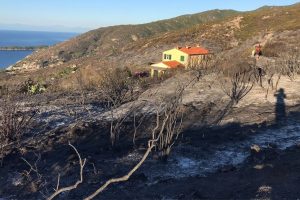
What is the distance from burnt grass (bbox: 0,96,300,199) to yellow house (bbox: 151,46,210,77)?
19993 mm

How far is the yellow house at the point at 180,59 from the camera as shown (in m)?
34.5

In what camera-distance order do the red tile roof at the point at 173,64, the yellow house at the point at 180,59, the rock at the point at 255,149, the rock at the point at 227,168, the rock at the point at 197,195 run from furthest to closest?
the red tile roof at the point at 173,64
the yellow house at the point at 180,59
the rock at the point at 255,149
the rock at the point at 227,168
the rock at the point at 197,195

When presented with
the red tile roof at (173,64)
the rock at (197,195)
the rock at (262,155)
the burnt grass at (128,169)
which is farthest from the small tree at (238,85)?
the red tile roof at (173,64)

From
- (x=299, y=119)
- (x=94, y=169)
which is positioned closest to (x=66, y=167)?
(x=94, y=169)

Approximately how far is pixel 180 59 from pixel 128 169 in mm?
27051

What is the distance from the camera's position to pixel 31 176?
36.2 feet

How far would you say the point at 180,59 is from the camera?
124 ft

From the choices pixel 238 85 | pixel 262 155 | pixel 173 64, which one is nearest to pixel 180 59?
pixel 173 64

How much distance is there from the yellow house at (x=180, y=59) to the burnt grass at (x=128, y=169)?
65.6 feet

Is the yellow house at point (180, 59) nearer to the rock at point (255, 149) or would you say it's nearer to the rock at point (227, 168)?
the rock at point (255, 149)

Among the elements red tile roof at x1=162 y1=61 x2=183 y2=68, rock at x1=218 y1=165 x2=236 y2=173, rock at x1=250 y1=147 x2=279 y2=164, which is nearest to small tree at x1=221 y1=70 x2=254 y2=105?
rock at x1=250 y1=147 x2=279 y2=164

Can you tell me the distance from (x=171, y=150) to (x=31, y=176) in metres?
4.03

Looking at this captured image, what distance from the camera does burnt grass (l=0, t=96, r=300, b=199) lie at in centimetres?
975

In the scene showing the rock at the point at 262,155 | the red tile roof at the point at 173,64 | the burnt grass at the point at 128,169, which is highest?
the rock at the point at 262,155
